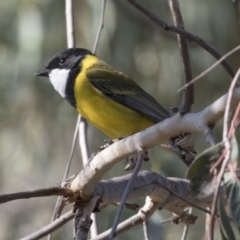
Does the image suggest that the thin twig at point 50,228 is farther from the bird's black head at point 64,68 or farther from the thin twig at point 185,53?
the bird's black head at point 64,68

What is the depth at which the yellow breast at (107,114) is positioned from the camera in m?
2.78

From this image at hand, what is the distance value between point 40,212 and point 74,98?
1.88m

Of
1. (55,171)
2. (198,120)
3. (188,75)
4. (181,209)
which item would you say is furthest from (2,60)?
(198,120)

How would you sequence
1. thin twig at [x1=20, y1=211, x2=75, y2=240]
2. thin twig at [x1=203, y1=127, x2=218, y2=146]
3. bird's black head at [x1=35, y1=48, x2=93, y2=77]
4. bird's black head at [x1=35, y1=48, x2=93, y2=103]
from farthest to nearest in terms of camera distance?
bird's black head at [x1=35, y1=48, x2=93, y2=77]
bird's black head at [x1=35, y1=48, x2=93, y2=103]
thin twig at [x1=20, y1=211, x2=75, y2=240]
thin twig at [x1=203, y1=127, x2=218, y2=146]

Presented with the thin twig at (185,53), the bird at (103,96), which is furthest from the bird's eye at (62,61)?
the thin twig at (185,53)

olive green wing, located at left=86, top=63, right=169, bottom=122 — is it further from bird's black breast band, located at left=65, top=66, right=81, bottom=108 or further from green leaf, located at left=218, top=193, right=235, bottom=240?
green leaf, located at left=218, top=193, right=235, bottom=240

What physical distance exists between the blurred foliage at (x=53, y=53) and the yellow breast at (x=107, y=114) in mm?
880

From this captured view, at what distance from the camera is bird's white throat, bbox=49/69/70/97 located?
9.74 ft

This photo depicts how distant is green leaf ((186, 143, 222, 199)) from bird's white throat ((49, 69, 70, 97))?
1.85 metres

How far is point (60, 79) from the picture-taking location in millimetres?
3033

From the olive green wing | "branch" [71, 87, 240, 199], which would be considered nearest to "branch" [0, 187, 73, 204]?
"branch" [71, 87, 240, 199]

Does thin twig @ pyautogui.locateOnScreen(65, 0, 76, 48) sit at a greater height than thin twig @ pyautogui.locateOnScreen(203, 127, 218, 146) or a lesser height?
greater

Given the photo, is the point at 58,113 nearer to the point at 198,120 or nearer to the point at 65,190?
the point at 65,190

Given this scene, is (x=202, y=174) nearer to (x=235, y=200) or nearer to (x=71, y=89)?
(x=235, y=200)
